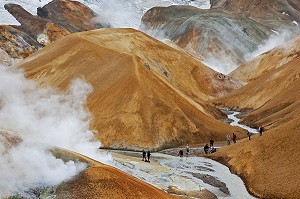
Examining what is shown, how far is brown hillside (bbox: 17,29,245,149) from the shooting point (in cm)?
7119

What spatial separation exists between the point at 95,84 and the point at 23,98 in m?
10.8

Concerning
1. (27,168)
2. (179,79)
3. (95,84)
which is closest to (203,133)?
(95,84)

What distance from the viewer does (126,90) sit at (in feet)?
255

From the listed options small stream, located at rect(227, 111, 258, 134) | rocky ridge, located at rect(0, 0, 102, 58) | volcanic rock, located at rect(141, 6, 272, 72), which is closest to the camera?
small stream, located at rect(227, 111, 258, 134)

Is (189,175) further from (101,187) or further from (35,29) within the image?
(35,29)

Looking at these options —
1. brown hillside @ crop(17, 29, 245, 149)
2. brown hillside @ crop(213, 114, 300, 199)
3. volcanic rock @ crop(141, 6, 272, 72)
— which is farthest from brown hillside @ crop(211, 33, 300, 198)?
volcanic rock @ crop(141, 6, 272, 72)

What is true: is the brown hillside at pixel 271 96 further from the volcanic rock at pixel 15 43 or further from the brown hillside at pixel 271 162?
the volcanic rock at pixel 15 43

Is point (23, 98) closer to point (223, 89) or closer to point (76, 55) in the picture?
point (76, 55)

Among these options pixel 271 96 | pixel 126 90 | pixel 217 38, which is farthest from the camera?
pixel 217 38

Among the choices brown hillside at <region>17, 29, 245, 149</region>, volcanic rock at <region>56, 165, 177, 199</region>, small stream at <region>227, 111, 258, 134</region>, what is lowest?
small stream at <region>227, 111, 258, 134</region>

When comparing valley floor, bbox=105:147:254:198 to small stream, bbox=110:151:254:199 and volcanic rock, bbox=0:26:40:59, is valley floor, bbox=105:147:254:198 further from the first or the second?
volcanic rock, bbox=0:26:40:59

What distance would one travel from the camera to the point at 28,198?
31609mm

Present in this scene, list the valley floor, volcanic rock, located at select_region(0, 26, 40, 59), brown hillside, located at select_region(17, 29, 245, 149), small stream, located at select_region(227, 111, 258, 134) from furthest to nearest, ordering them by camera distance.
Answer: volcanic rock, located at select_region(0, 26, 40, 59) < small stream, located at select_region(227, 111, 258, 134) < brown hillside, located at select_region(17, 29, 245, 149) < the valley floor

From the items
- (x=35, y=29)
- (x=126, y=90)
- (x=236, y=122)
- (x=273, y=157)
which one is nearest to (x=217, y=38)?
(x=35, y=29)
